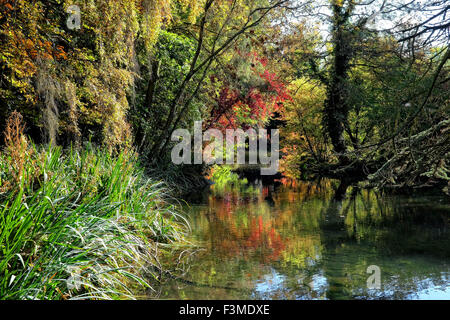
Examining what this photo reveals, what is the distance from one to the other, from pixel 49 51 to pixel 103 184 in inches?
86.0

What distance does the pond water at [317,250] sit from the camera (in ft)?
11.9

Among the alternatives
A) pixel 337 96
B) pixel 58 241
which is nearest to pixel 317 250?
pixel 58 241

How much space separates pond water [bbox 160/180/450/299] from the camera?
11.9 feet

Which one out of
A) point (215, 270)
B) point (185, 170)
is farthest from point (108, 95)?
point (185, 170)

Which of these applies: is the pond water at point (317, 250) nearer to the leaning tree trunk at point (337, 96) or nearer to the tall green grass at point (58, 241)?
the tall green grass at point (58, 241)

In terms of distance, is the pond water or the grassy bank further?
the pond water

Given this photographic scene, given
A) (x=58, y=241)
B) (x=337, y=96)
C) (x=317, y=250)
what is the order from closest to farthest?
(x=58, y=241)
(x=317, y=250)
(x=337, y=96)

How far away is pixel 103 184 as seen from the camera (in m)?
4.81

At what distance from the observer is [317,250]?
5012mm

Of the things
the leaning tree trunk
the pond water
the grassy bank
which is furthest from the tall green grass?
the leaning tree trunk

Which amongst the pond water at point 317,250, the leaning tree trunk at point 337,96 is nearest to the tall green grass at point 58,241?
the pond water at point 317,250

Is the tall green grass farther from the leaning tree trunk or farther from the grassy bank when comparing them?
the leaning tree trunk

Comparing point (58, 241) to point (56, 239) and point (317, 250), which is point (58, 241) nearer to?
point (56, 239)
